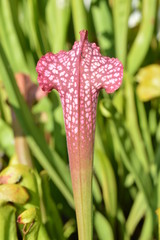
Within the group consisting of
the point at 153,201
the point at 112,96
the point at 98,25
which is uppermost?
the point at 98,25

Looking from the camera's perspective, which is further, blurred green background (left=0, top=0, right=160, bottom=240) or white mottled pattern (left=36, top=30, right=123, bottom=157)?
blurred green background (left=0, top=0, right=160, bottom=240)

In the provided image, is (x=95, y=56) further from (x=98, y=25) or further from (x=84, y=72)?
(x=98, y=25)

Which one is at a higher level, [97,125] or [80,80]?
[80,80]

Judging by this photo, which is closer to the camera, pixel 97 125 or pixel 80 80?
pixel 80 80

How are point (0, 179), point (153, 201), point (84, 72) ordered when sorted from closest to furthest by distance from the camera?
point (84, 72) → point (0, 179) → point (153, 201)

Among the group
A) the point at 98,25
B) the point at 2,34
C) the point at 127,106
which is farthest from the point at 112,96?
the point at 2,34

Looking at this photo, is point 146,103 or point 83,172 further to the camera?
point 146,103

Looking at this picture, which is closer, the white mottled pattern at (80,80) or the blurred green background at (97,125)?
the white mottled pattern at (80,80)

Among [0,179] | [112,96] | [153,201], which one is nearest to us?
[0,179]
